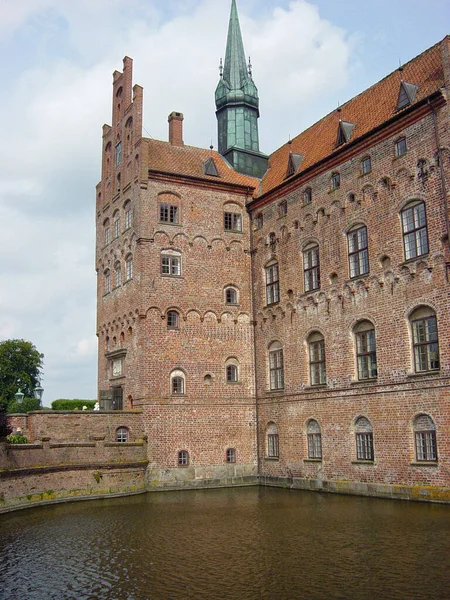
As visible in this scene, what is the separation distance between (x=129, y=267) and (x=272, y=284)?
23.0 feet

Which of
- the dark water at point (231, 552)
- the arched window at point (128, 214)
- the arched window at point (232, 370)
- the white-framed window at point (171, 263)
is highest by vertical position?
the arched window at point (128, 214)

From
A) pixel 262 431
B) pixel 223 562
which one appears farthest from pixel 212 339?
pixel 223 562

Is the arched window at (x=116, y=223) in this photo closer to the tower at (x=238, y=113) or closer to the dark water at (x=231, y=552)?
the tower at (x=238, y=113)

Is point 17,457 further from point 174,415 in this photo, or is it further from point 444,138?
point 444,138

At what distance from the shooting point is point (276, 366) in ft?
98.1

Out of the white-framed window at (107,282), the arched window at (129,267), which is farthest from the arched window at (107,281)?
the arched window at (129,267)

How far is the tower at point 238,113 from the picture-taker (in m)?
36.1

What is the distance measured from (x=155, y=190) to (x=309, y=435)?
13417 millimetres

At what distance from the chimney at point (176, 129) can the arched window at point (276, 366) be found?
12480 millimetres

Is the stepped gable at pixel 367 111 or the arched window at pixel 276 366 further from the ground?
the stepped gable at pixel 367 111

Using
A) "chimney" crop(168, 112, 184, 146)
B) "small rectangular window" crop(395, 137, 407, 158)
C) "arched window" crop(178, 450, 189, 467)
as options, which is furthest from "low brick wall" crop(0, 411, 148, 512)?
"small rectangular window" crop(395, 137, 407, 158)

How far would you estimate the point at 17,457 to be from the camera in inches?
912

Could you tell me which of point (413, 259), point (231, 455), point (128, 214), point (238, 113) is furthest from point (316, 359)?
point (238, 113)

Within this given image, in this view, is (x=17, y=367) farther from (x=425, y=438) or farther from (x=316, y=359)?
(x=425, y=438)
